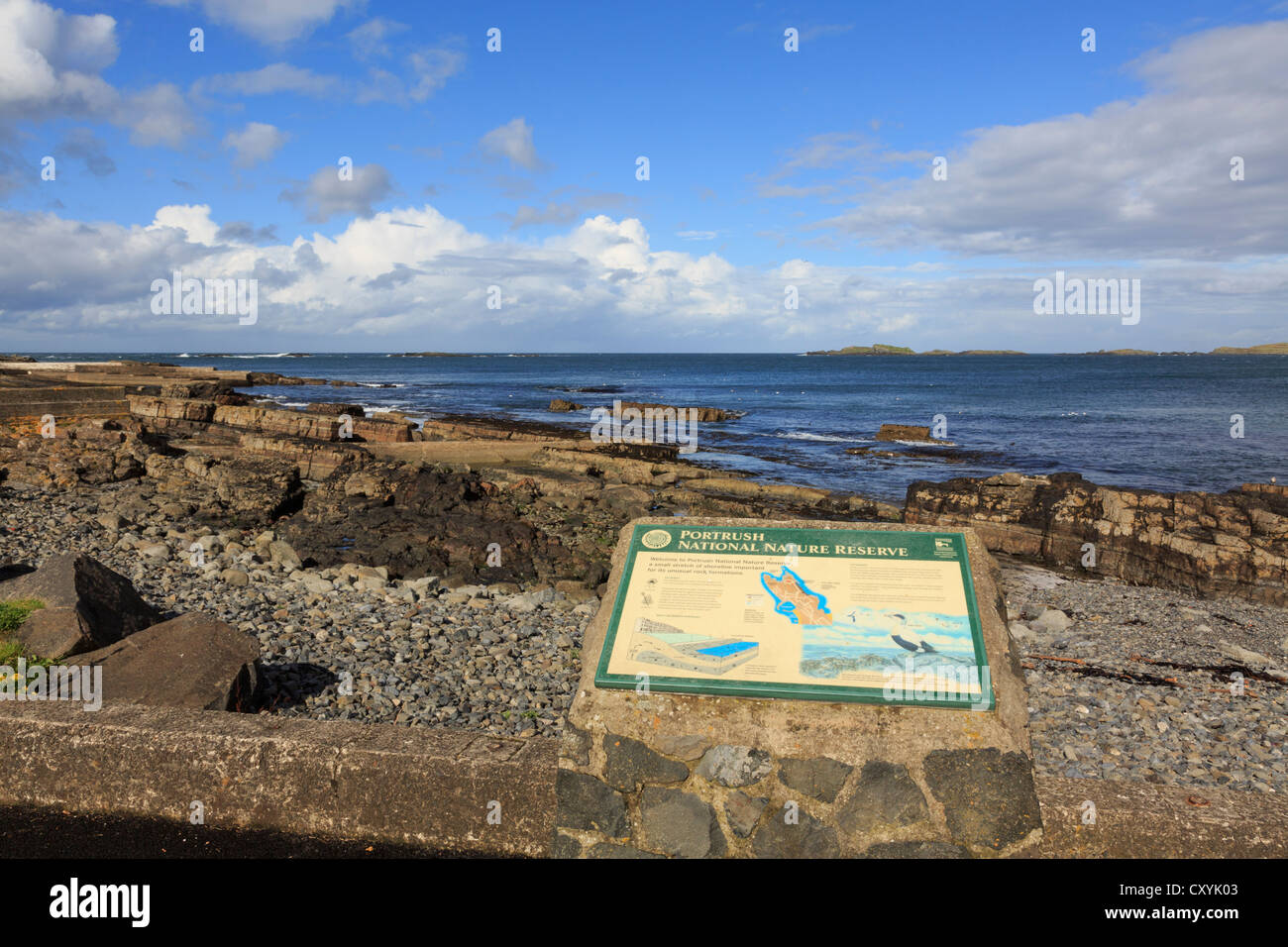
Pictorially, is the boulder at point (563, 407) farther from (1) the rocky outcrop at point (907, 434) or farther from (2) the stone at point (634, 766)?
(2) the stone at point (634, 766)

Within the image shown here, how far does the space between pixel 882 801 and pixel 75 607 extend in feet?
18.1

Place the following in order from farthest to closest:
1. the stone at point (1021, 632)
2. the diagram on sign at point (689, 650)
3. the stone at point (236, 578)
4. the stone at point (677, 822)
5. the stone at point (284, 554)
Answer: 1. the stone at point (284, 554)
2. the stone at point (236, 578)
3. the stone at point (1021, 632)
4. the diagram on sign at point (689, 650)
5. the stone at point (677, 822)

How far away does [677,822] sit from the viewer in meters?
3.21

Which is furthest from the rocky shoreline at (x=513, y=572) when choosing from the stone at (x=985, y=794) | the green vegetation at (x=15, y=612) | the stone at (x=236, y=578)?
the stone at (x=985, y=794)

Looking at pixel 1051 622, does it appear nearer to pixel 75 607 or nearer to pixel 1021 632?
pixel 1021 632

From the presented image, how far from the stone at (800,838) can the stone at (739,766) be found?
0.56 ft

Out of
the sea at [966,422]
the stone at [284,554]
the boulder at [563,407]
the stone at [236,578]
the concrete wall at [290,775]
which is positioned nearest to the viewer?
the concrete wall at [290,775]

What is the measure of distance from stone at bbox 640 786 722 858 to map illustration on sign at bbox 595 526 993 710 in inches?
17.0

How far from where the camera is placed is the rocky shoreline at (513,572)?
639 cm

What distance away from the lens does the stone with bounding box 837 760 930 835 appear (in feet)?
10.3

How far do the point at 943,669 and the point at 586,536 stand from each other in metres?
10.6
